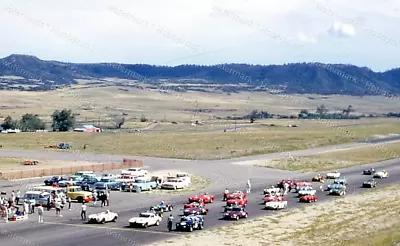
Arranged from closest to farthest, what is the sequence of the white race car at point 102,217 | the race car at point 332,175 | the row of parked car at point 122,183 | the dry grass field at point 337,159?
the white race car at point 102,217 → the row of parked car at point 122,183 → the race car at point 332,175 → the dry grass field at point 337,159

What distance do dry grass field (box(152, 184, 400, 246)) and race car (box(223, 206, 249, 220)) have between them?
1.36 meters

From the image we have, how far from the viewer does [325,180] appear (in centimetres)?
9288

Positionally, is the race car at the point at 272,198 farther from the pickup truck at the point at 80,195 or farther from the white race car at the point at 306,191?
the pickup truck at the point at 80,195

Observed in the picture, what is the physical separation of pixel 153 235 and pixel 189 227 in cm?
333

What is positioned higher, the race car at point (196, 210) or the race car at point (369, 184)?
the race car at point (369, 184)

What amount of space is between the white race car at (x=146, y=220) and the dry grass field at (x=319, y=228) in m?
4.64

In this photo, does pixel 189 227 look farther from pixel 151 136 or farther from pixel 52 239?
pixel 151 136

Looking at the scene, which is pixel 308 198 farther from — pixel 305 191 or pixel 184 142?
pixel 184 142

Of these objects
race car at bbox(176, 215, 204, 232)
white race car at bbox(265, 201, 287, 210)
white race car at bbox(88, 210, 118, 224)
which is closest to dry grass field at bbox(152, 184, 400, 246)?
race car at bbox(176, 215, 204, 232)

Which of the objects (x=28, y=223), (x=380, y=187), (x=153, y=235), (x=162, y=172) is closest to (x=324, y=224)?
(x=153, y=235)

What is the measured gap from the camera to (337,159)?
122 m

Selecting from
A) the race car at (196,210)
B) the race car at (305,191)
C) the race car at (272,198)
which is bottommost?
the race car at (196,210)

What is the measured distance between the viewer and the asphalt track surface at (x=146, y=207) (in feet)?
164

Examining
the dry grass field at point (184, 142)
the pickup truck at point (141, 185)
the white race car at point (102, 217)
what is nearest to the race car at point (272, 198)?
the pickup truck at point (141, 185)
